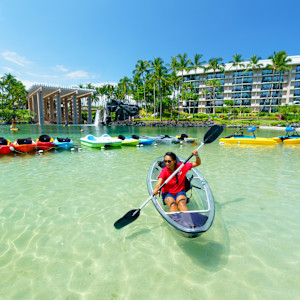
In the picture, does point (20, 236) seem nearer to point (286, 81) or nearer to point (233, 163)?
point (233, 163)

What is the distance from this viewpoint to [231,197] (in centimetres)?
638

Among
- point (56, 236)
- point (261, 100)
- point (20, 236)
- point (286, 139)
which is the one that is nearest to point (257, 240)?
point (56, 236)

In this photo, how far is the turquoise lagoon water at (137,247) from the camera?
10.1ft

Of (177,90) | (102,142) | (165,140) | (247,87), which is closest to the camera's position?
(102,142)

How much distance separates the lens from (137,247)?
13.1 feet

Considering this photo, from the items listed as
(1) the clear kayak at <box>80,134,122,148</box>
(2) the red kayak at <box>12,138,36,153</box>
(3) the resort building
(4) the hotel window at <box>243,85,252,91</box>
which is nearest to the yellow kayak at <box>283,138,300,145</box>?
(1) the clear kayak at <box>80,134,122,148</box>

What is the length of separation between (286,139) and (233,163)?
498 inches

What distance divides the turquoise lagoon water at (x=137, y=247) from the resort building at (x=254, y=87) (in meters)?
64.9

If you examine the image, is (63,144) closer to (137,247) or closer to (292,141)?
(137,247)

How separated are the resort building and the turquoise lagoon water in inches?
2555

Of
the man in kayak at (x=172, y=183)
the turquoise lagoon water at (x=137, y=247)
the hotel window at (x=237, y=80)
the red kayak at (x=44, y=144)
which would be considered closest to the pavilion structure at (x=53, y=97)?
the red kayak at (x=44, y=144)

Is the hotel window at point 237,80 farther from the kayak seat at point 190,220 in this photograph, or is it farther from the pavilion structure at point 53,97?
the kayak seat at point 190,220

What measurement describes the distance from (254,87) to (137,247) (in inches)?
3366

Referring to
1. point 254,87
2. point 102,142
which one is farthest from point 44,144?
point 254,87
